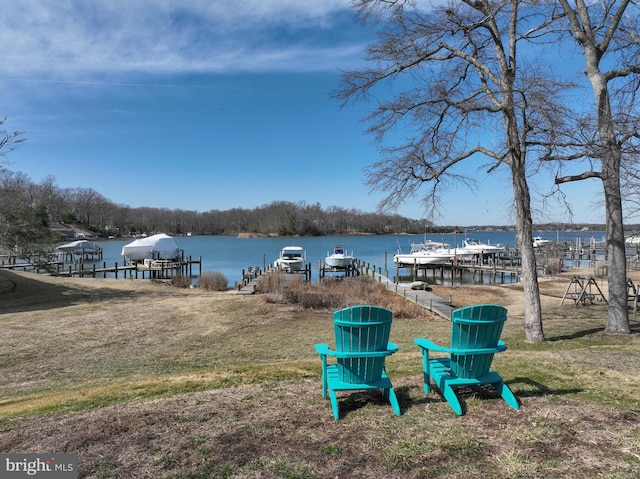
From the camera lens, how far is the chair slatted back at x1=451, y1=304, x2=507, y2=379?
14.1 ft

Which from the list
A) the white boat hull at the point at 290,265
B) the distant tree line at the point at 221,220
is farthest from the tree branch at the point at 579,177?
the distant tree line at the point at 221,220

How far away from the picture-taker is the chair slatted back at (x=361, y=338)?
13.6 ft

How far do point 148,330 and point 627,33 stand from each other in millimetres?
14761

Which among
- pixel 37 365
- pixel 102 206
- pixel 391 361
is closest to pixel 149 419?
pixel 391 361

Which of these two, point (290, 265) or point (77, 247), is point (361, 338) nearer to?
point (290, 265)

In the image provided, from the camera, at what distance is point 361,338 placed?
414 centimetres

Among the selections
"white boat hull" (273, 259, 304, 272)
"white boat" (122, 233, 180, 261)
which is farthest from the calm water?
"white boat" (122, 233, 180, 261)

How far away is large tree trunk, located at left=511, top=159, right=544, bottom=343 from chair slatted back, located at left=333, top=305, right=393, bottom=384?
6177mm

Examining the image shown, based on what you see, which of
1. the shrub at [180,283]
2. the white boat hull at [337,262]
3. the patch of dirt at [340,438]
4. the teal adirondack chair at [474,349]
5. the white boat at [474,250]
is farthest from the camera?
the white boat at [474,250]

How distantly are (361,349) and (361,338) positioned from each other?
0.13m

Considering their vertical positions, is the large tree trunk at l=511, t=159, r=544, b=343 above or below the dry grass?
above

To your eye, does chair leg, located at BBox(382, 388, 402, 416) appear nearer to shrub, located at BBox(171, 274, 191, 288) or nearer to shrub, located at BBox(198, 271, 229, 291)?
shrub, located at BBox(198, 271, 229, 291)

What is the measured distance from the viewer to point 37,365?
853cm

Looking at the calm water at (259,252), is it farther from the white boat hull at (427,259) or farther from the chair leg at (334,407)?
the chair leg at (334,407)
